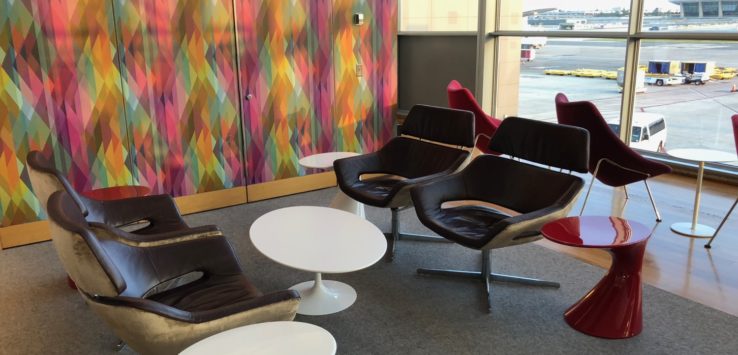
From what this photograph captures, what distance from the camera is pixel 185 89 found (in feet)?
15.2

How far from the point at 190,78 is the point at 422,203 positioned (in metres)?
2.30

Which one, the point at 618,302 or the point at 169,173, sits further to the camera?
the point at 169,173

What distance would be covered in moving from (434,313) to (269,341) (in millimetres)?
1485

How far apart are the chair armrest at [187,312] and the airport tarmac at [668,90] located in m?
4.44

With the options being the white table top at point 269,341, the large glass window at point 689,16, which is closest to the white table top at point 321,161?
the white table top at point 269,341

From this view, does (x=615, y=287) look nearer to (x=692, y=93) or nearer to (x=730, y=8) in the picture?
(x=730, y=8)

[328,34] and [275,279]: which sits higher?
[328,34]

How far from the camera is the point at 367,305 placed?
3236mm

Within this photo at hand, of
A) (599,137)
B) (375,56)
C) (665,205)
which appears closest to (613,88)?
(665,205)

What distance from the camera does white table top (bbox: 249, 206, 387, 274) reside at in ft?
8.72

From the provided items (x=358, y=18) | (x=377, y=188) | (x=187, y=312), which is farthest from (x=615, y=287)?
(x=358, y=18)

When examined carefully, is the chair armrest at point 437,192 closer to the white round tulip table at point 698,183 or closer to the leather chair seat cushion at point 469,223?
the leather chair seat cushion at point 469,223

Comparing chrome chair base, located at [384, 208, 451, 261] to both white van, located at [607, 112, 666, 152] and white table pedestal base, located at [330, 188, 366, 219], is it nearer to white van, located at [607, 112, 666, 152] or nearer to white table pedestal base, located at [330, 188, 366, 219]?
white table pedestal base, located at [330, 188, 366, 219]

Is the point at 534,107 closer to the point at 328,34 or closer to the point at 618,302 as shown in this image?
the point at 328,34
